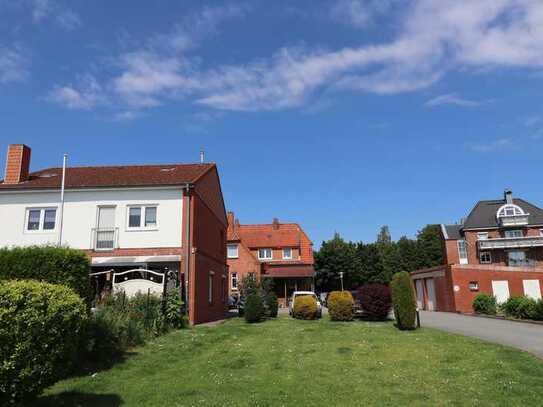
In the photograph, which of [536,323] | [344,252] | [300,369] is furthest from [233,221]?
[300,369]

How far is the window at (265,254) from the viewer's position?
53750mm

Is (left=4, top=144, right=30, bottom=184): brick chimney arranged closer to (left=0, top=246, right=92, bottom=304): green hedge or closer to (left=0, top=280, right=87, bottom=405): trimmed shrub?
(left=0, top=246, right=92, bottom=304): green hedge

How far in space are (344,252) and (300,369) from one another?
56.9 metres

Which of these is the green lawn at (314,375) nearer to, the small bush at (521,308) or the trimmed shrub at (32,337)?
the trimmed shrub at (32,337)

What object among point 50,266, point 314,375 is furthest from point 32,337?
point 50,266

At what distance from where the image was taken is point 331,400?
7707mm

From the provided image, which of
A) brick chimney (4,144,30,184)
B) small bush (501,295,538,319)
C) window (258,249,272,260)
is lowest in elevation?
small bush (501,295,538,319)

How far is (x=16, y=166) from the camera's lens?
2623 cm

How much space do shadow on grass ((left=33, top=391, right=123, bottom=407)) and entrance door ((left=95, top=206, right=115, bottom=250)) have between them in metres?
15.9

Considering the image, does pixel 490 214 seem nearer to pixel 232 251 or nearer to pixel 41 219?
pixel 232 251

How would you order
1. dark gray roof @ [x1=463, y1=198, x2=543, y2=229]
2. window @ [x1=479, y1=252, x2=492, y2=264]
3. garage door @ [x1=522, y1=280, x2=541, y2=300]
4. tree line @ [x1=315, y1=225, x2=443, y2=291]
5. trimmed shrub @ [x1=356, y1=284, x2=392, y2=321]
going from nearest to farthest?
trimmed shrub @ [x1=356, y1=284, x2=392, y2=321]
garage door @ [x1=522, y1=280, x2=541, y2=300]
dark gray roof @ [x1=463, y1=198, x2=543, y2=229]
window @ [x1=479, y1=252, x2=492, y2=264]
tree line @ [x1=315, y1=225, x2=443, y2=291]

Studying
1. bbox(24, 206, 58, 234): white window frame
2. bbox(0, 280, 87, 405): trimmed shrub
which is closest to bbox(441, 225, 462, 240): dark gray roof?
bbox(24, 206, 58, 234): white window frame

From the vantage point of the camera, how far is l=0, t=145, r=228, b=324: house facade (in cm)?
2270

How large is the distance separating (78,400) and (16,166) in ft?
73.4
